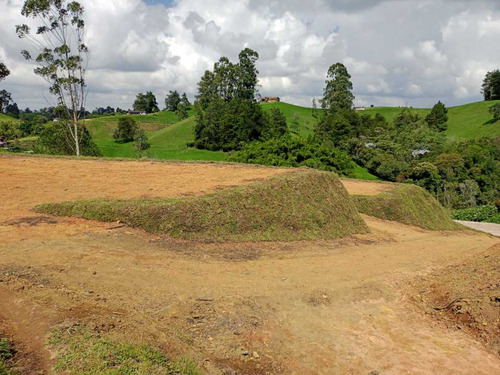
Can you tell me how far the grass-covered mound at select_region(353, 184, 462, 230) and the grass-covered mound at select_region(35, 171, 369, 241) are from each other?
4.21 meters

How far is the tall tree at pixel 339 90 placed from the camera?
76.6 meters

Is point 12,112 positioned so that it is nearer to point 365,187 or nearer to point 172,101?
point 172,101

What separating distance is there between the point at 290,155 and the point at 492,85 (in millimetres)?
85944

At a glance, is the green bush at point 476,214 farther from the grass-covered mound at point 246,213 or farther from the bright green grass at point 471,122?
the bright green grass at point 471,122

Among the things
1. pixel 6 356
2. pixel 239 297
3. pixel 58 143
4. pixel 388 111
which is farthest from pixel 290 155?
pixel 388 111

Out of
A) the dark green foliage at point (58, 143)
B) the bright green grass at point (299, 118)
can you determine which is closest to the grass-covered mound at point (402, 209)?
the dark green foliage at point (58, 143)

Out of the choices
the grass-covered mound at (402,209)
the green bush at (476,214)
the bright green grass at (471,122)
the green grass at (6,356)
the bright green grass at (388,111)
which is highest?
the bright green grass at (388,111)

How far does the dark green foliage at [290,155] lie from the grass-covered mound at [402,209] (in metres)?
9.60

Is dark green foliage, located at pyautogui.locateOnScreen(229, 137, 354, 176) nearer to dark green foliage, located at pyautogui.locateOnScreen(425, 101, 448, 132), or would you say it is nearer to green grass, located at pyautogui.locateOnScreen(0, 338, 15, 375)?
green grass, located at pyautogui.locateOnScreen(0, 338, 15, 375)

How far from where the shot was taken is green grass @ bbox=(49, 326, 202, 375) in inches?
157

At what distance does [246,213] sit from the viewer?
407 inches

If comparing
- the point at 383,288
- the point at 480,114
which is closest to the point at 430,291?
the point at 383,288

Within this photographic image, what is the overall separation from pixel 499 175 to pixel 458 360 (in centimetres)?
5233

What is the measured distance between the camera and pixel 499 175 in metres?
47.9
